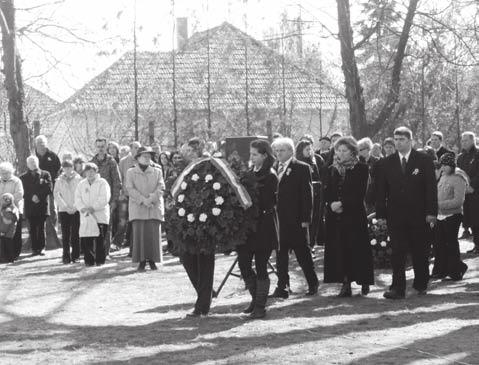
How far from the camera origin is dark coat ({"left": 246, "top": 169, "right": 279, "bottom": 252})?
11.4 metres

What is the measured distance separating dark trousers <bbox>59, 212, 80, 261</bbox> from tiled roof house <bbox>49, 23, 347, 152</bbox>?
11149mm

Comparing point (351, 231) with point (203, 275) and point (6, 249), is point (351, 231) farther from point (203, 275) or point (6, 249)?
point (6, 249)

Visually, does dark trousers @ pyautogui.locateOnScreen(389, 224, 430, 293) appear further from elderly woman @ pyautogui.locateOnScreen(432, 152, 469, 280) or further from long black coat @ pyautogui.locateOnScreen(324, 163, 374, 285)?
elderly woman @ pyautogui.locateOnScreen(432, 152, 469, 280)

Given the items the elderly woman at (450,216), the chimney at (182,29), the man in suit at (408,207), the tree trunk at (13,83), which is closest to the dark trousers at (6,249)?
the tree trunk at (13,83)

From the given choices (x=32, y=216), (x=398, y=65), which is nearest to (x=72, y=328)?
(x=32, y=216)

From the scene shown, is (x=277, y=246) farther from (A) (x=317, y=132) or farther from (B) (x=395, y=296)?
(A) (x=317, y=132)

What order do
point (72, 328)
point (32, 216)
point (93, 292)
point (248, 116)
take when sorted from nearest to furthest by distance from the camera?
point (72, 328) < point (93, 292) < point (32, 216) < point (248, 116)

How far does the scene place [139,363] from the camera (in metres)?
8.82

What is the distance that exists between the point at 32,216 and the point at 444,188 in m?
9.47

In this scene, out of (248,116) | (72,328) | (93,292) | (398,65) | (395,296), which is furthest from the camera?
(248,116)

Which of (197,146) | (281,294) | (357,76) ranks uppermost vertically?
(357,76)

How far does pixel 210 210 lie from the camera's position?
448 inches

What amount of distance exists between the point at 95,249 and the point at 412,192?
7433mm

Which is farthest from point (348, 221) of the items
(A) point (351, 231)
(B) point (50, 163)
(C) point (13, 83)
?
(C) point (13, 83)
